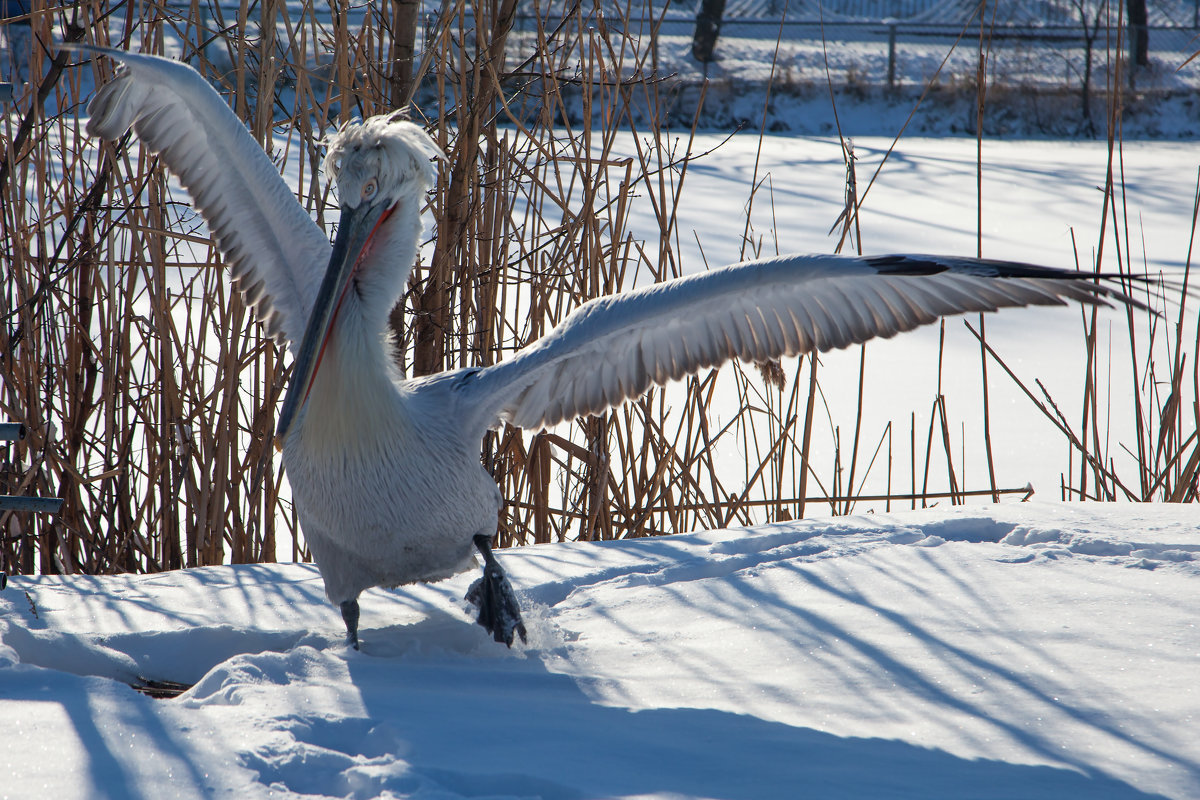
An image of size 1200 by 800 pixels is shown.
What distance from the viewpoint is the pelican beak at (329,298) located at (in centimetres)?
251

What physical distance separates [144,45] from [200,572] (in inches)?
67.2

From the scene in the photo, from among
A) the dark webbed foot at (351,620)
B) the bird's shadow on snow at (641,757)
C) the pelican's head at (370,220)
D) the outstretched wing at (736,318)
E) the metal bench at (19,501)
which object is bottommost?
the dark webbed foot at (351,620)

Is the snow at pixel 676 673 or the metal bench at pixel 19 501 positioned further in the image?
the metal bench at pixel 19 501

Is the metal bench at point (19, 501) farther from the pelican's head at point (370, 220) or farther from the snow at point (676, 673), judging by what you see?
the pelican's head at point (370, 220)

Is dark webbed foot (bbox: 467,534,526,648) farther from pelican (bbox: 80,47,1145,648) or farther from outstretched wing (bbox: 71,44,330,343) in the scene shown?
outstretched wing (bbox: 71,44,330,343)

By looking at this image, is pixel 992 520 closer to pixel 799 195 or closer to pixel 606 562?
pixel 606 562

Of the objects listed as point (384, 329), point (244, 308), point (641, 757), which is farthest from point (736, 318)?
point (244, 308)

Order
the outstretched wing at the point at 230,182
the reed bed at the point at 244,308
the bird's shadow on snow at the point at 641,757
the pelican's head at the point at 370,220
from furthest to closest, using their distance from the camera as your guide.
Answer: the reed bed at the point at 244,308 → the outstretched wing at the point at 230,182 → the pelican's head at the point at 370,220 → the bird's shadow on snow at the point at 641,757

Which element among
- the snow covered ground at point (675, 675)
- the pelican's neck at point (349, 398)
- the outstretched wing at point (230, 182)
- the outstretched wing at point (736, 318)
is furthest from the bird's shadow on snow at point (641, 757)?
the outstretched wing at point (230, 182)

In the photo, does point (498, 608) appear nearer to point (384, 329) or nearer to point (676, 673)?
point (676, 673)

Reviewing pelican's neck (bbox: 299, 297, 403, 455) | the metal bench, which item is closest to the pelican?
pelican's neck (bbox: 299, 297, 403, 455)

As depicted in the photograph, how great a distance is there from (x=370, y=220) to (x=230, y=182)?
54cm

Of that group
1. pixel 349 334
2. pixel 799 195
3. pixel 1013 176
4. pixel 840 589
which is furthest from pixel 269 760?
pixel 1013 176

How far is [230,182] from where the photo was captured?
9.80ft
